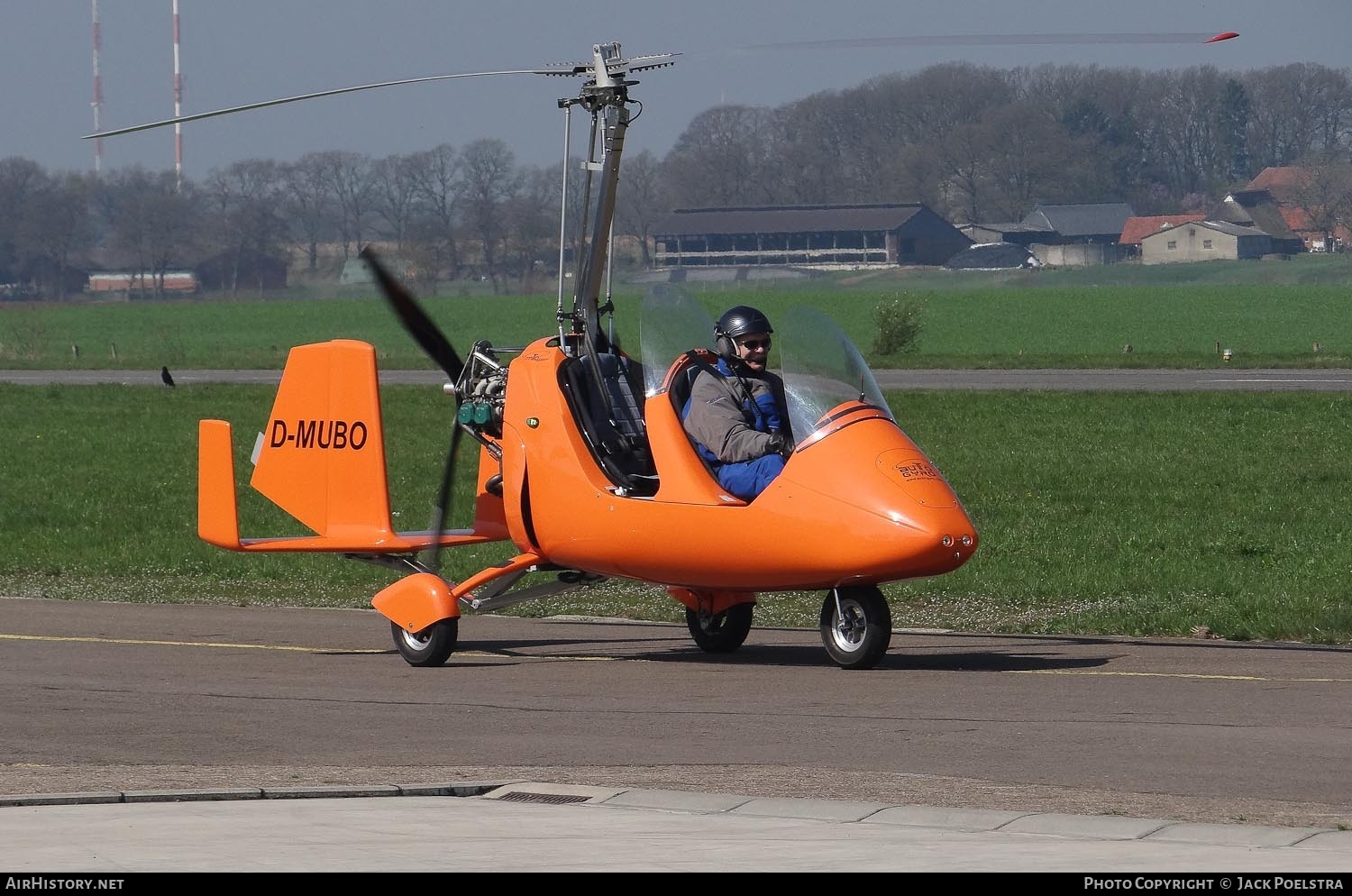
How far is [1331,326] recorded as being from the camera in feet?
224

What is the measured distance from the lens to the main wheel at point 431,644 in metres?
11.4

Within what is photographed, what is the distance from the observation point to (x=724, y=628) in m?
12.0

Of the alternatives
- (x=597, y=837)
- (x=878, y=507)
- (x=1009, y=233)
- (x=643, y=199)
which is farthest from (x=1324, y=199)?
(x=597, y=837)

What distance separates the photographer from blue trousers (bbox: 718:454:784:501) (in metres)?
10.7

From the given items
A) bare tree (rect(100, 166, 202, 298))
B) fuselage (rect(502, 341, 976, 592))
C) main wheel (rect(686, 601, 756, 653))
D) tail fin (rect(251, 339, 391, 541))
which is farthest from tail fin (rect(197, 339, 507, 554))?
bare tree (rect(100, 166, 202, 298))

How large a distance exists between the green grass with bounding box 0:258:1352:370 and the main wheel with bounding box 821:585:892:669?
32.3 meters

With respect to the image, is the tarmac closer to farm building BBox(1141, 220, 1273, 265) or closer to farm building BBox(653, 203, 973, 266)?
farm building BBox(653, 203, 973, 266)

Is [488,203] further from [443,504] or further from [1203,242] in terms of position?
[1203,242]

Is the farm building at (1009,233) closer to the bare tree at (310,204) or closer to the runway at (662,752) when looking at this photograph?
the bare tree at (310,204)

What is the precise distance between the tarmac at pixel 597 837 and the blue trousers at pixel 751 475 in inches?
154

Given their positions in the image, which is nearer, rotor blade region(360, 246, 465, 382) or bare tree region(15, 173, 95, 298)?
rotor blade region(360, 246, 465, 382)

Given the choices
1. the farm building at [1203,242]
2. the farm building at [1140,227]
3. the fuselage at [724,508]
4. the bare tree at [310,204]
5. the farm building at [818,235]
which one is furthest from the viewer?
the farm building at [1140,227]

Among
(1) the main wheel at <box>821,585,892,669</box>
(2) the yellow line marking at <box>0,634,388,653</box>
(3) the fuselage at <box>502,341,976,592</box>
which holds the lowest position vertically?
(2) the yellow line marking at <box>0,634,388,653</box>

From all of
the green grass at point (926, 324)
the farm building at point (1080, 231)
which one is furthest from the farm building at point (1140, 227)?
the green grass at point (926, 324)
